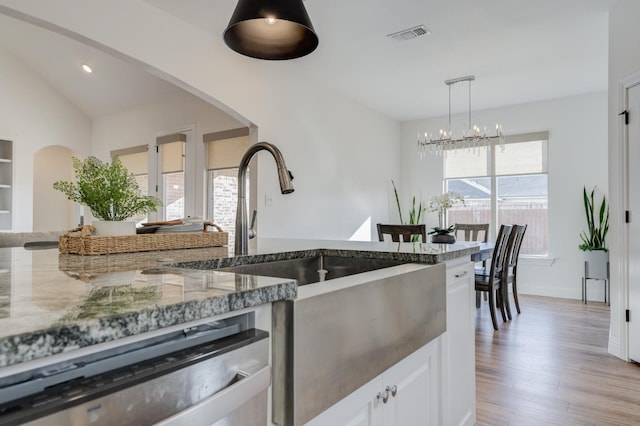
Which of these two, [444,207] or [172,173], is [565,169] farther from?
[172,173]

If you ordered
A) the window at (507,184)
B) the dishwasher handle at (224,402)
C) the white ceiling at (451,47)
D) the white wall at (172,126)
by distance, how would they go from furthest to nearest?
the window at (507,184), the white wall at (172,126), the white ceiling at (451,47), the dishwasher handle at (224,402)

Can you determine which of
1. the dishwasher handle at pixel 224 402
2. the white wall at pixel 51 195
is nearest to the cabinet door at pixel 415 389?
the dishwasher handle at pixel 224 402

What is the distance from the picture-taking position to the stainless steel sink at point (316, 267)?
62.0 inches

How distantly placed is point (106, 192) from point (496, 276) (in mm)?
3727

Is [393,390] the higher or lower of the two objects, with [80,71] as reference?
lower

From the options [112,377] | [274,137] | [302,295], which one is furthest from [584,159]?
[112,377]

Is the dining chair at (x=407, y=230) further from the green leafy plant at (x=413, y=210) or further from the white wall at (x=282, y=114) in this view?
the green leafy plant at (x=413, y=210)

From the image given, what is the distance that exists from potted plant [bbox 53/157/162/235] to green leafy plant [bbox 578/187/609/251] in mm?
5300

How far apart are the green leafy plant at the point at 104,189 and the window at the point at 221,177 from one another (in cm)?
345

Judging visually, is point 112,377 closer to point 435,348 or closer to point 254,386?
point 254,386

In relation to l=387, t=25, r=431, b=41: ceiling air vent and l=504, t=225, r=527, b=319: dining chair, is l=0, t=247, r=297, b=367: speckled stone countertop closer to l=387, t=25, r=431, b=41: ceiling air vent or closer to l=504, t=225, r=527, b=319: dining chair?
l=387, t=25, r=431, b=41: ceiling air vent

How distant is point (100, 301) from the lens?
61 centimetres

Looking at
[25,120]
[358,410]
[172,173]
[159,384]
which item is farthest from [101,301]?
[25,120]

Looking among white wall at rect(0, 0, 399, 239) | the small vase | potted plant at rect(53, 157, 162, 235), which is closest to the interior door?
the small vase
